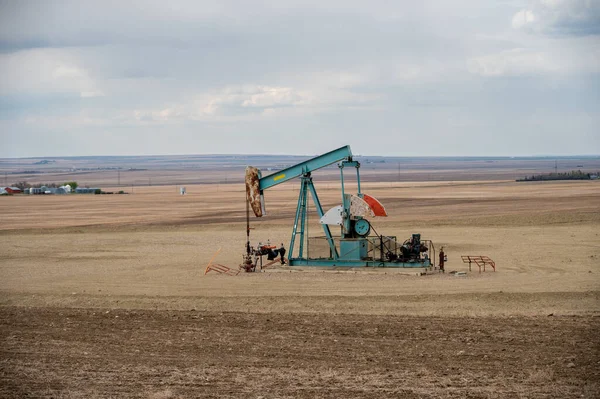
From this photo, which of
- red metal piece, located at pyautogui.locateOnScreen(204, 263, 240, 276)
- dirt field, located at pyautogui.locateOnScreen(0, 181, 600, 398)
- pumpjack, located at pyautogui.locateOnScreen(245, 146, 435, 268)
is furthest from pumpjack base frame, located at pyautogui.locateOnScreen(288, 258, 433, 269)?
red metal piece, located at pyautogui.locateOnScreen(204, 263, 240, 276)

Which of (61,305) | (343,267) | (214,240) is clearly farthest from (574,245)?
(61,305)

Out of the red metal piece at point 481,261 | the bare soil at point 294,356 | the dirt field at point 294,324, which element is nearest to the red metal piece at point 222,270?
the dirt field at point 294,324

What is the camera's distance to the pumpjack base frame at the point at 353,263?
27172mm

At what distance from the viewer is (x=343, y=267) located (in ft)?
90.4

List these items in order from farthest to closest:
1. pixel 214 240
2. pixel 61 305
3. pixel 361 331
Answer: pixel 214 240 → pixel 61 305 → pixel 361 331

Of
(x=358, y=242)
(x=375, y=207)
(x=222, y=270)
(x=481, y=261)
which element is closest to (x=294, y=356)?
(x=358, y=242)

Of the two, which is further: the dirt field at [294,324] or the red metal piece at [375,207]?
the red metal piece at [375,207]

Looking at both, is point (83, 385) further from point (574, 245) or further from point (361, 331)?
point (574, 245)

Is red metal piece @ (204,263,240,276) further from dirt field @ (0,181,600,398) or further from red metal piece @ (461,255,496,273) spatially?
red metal piece @ (461,255,496,273)

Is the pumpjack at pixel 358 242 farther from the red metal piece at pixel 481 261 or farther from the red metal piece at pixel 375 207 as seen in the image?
the red metal piece at pixel 481 261

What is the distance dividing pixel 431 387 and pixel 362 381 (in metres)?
1.24

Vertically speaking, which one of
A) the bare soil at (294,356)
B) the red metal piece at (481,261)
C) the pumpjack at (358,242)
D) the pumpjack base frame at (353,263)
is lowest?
the bare soil at (294,356)

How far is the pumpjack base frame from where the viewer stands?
27172 mm

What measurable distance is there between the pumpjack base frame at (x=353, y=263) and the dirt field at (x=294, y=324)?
32.0 inches
